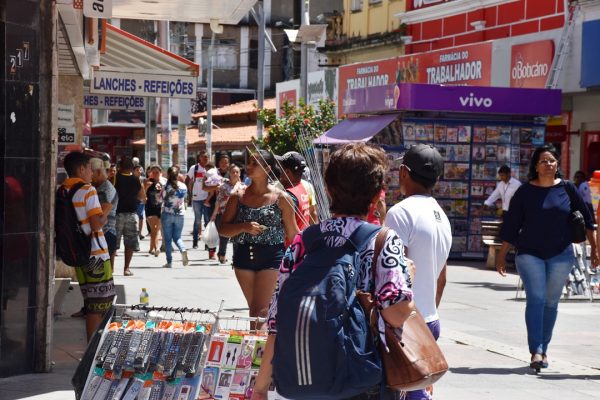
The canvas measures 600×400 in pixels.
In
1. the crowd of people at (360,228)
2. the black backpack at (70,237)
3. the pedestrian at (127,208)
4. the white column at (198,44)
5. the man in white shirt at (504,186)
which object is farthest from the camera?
the white column at (198,44)

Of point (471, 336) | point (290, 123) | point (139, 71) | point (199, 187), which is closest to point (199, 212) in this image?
point (199, 187)

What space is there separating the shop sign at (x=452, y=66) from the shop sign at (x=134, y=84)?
448 inches

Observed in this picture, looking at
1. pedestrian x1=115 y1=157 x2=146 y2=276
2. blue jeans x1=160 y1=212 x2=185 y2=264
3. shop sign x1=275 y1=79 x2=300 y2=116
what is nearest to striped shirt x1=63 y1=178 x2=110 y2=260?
pedestrian x1=115 y1=157 x2=146 y2=276

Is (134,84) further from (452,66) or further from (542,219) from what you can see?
(452,66)

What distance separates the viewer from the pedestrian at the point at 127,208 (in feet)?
56.2

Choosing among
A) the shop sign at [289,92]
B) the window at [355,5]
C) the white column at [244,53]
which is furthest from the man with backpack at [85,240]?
the white column at [244,53]

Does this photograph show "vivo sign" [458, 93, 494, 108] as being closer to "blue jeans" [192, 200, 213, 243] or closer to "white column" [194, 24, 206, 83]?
"blue jeans" [192, 200, 213, 243]

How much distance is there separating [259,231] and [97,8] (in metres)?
2.65

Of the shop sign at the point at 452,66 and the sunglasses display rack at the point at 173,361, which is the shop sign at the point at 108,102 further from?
the sunglasses display rack at the point at 173,361

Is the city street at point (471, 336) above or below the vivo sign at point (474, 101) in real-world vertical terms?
below

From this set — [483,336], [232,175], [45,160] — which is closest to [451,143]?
[232,175]

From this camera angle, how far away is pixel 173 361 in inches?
249

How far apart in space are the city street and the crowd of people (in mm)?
487

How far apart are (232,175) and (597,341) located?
26.5 ft
